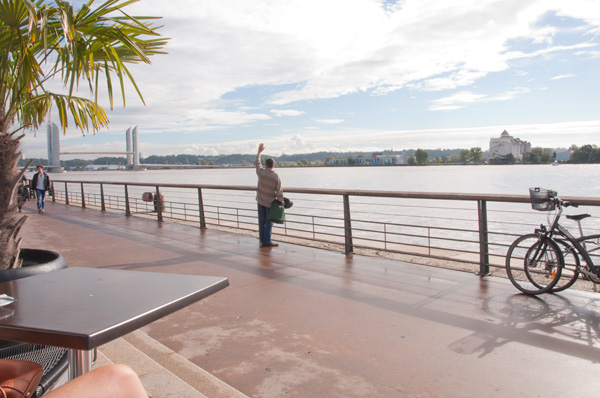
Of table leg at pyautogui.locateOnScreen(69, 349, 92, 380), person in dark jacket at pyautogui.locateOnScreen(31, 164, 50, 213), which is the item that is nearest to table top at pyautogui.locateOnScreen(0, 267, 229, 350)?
table leg at pyautogui.locateOnScreen(69, 349, 92, 380)

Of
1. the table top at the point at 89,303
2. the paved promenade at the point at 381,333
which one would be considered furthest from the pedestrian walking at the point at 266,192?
the table top at the point at 89,303

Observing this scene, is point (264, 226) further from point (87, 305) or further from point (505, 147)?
point (505, 147)

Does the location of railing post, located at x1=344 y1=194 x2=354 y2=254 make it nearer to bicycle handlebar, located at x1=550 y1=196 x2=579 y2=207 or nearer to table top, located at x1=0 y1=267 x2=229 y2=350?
bicycle handlebar, located at x1=550 y1=196 x2=579 y2=207

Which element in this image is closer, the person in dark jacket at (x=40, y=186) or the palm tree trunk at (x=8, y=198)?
the palm tree trunk at (x=8, y=198)

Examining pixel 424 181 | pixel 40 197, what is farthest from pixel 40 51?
pixel 424 181

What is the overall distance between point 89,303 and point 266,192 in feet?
19.6

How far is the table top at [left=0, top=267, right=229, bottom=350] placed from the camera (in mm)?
1508

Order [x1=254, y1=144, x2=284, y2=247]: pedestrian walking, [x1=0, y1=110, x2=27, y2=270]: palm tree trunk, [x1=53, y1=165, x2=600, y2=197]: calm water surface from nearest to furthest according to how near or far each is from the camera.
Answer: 1. [x1=0, y1=110, x2=27, y2=270]: palm tree trunk
2. [x1=254, y1=144, x2=284, y2=247]: pedestrian walking
3. [x1=53, y1=165, x2=600, y2=197]: calm water surface

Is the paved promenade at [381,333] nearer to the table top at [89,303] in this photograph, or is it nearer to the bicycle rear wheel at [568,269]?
the bicycle rear wheel at [568,269]

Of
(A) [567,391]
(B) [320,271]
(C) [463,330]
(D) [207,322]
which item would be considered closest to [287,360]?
(D) [207,322]

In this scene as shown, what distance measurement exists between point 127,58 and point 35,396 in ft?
10.1

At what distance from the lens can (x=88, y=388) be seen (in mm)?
1427

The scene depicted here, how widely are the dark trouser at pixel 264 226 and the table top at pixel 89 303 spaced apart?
5.43 metres

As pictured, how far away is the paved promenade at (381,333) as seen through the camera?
290 centimetres
